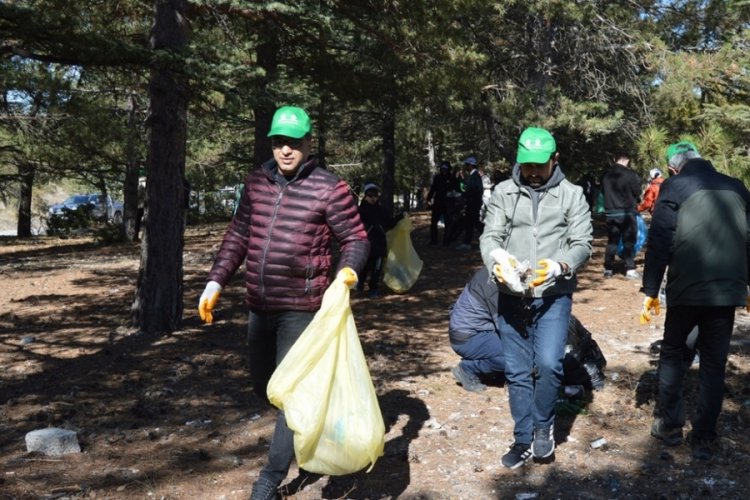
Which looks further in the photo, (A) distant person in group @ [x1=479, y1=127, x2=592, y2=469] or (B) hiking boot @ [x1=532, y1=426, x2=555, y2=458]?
(B) hiking boot @ [x1=532, y1=426, x2=555, y2=458]

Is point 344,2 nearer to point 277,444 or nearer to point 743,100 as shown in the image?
point 743,100

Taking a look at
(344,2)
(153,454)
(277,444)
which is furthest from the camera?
(344,2)

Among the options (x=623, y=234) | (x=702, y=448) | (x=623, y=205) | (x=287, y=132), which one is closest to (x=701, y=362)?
(x=702, y=448)

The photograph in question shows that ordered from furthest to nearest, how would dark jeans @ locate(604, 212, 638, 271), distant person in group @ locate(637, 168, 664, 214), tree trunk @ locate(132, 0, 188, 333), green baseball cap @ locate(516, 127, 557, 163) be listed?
dark jeans @ locate(604, 212, 638, 271), distant person in group @ locate(637, 168, 664, 214), tree trunk @ locate(132, 0, 188, 333), green baseball cap @ locate(516, 127, 557, 163)

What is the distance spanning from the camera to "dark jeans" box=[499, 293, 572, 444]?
4.33m

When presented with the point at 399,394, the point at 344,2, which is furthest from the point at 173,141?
the point at 399,394

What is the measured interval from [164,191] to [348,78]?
3795 millimetres

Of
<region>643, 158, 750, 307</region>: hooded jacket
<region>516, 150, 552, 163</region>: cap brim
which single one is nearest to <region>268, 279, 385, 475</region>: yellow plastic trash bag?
<region>516, 150, 552, 163</region>: cap brim

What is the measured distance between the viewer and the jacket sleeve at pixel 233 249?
404 centimetres

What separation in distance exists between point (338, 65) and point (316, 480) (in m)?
7.48

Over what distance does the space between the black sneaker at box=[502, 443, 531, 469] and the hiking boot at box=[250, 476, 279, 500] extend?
1.35m

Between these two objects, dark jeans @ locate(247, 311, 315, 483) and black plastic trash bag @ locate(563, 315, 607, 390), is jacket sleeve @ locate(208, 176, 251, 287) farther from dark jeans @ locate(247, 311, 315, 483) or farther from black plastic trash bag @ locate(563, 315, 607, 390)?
black plastic trash bag @ locate(563, 315, 607, 390)

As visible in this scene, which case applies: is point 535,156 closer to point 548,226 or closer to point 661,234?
point 548,226

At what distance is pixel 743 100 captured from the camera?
9898 mm
